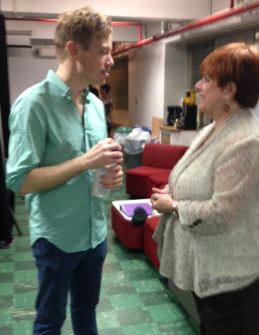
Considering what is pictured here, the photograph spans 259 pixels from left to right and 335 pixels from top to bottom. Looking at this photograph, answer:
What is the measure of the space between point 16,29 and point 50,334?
515cm

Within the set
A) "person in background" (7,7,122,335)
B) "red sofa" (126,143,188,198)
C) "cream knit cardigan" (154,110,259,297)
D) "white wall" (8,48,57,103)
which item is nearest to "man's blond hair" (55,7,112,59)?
"person in background" (7,7,122,335)

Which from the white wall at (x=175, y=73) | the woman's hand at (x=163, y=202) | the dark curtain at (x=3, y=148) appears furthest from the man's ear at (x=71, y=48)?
the white wall at (x=175, y=73)

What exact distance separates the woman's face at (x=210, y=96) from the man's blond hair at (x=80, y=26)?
1.34 feet

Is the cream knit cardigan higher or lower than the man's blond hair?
lower

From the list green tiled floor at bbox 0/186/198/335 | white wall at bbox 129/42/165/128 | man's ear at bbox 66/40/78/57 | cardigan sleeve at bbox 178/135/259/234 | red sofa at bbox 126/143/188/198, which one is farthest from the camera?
white wall at bbox 129/42/165/128

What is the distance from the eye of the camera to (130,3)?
4.50m

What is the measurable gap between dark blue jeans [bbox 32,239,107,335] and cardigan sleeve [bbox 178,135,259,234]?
49 centimetres

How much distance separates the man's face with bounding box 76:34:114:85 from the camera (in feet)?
4.45

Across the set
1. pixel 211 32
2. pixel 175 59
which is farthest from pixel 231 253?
pixel 175 59

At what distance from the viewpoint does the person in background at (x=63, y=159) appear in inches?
50.6

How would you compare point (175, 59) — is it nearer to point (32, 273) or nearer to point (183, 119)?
point (183, 119)

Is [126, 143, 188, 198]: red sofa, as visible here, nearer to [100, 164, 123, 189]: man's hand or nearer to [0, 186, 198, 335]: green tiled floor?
[0, 186, 198, 335]: green tiled floor

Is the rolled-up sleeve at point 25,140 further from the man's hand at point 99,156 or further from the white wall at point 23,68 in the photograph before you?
the white wall at point 23,68

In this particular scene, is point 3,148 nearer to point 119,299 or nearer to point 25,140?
point 119,299
